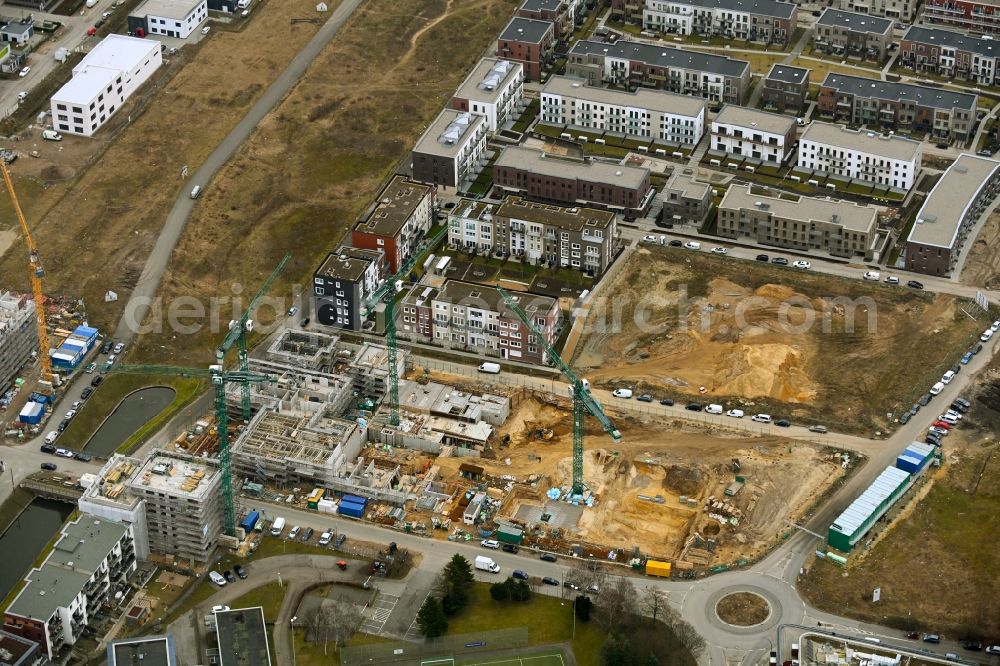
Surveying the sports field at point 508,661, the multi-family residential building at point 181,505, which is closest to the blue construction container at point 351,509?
the multi-family residential building at point 181,505

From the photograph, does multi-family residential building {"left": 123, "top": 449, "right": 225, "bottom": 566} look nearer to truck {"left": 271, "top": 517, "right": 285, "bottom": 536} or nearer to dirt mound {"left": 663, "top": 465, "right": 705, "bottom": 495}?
truck {"left": 271, "top": 517, "right": 285, "bottom": 536}

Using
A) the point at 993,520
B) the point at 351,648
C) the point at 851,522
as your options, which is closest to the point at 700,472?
the point at 851,522

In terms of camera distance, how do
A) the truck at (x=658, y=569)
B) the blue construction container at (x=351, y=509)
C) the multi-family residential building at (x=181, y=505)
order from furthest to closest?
the blue construction container at (x=351, y=509)
the multi-family residential building at (x=181, y=505)
the truck at (x=658, y=569)

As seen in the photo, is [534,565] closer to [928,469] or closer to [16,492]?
[928,469]

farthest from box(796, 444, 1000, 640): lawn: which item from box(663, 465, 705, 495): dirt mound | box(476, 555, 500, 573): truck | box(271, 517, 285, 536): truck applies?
box(271, 517, 285, 536): truck

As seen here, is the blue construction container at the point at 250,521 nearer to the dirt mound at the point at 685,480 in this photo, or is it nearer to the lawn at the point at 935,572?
the dirt mound at the point at 685,480
